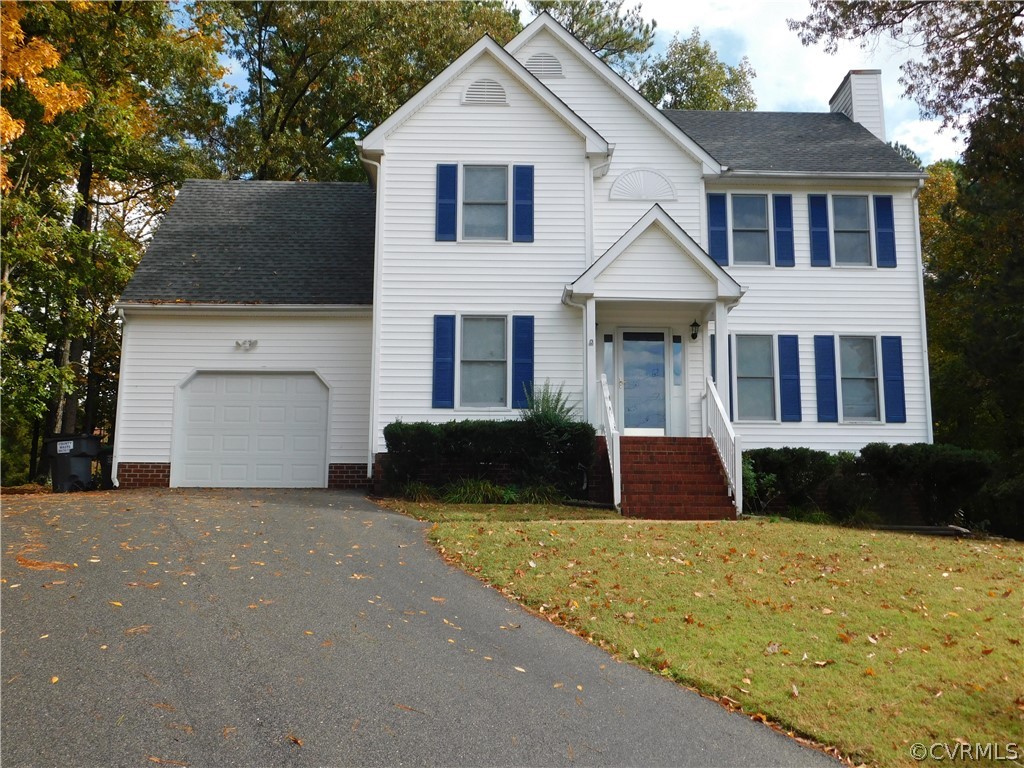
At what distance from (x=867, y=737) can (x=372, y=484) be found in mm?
10404

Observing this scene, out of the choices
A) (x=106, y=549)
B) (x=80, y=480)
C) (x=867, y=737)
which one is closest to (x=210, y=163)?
(x=80, y=480)

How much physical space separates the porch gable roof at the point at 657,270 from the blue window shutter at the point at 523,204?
1494 millimetres

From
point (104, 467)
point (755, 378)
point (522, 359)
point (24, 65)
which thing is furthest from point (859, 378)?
point (24, 65)

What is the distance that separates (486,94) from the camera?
1515cm

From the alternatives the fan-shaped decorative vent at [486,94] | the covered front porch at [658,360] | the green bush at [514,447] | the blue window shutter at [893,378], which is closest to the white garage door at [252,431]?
the green bush at [514,447]

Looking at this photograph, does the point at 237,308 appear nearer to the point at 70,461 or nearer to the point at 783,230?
the point at 70,461

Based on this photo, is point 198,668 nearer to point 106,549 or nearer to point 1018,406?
point 106,549

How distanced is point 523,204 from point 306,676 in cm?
1093

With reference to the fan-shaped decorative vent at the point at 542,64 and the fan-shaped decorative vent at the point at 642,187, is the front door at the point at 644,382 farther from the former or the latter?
the fan-shaped decorative vent at the point at 542,64

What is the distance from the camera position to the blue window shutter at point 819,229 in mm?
15938

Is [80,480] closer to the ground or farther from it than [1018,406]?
closer to the ground

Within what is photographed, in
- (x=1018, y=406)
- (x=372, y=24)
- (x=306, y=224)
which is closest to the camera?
(x=306, y=224)

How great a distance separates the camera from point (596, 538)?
9.87 metres

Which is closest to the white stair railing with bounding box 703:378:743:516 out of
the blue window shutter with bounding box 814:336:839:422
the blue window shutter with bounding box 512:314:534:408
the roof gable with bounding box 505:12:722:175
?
the blue window shutter with bounding box 814:336:839:422
